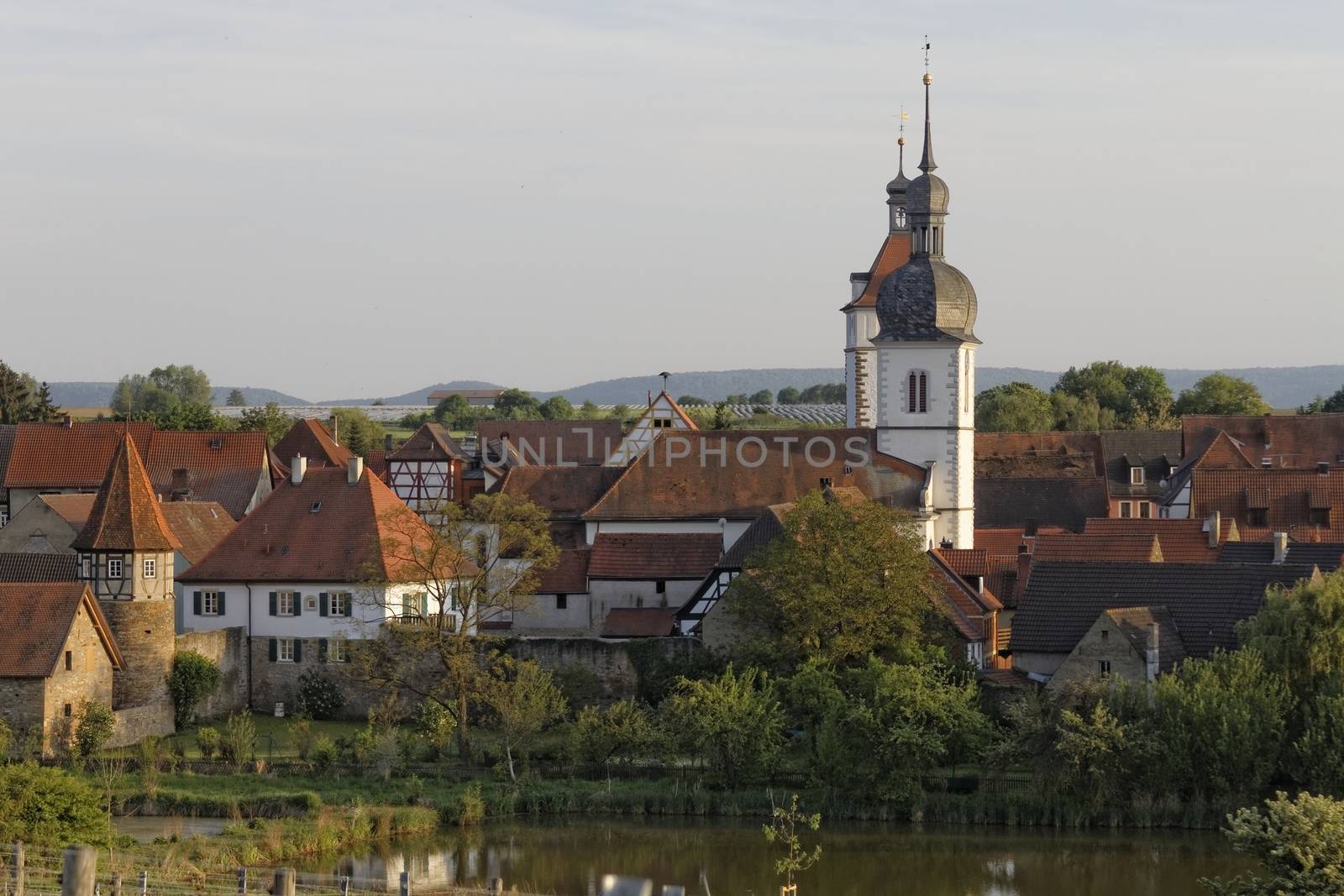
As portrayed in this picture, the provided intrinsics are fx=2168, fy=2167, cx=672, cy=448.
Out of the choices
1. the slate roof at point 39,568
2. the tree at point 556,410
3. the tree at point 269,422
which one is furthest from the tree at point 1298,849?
the tree at point 556,410

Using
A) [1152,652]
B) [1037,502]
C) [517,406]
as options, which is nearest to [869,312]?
[1037,502]

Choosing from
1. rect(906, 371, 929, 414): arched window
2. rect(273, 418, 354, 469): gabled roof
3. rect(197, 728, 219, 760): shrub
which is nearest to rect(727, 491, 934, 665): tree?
rect(197, 728, 219, 760): shrub

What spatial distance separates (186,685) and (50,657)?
14.1ft

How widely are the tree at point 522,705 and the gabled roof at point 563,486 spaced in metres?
18.0

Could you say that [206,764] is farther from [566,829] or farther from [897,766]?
[897,766]

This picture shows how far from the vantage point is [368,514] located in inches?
2105

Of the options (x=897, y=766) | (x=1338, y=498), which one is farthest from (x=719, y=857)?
(x=1338, y=498)

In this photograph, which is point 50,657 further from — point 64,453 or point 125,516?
point 64,453

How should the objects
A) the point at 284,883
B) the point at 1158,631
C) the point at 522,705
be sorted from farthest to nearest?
the point at 522,705 < the point at 1158,631 < the point at 284,883

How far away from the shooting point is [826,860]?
3850 centimetres

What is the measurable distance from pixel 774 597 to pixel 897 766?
7.39 meters

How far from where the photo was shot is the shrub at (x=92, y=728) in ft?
147

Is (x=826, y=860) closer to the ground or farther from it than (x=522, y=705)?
closer to the ground

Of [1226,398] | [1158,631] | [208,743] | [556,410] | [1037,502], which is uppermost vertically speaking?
[556,410]
